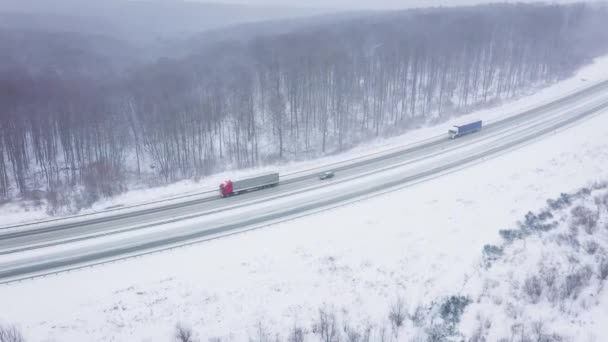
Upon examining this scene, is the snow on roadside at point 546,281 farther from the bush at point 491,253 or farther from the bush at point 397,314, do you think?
the bush at point 397,314

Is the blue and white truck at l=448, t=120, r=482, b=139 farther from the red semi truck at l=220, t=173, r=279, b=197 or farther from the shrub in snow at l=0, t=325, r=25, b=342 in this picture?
the shrub in snow at l=0, t=325, r=25, b=342

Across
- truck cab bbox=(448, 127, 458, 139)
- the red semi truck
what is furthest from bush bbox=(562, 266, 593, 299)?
truck cab bbox=(448, 127, 458, 139)

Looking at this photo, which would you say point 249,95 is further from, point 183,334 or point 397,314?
point 397,314

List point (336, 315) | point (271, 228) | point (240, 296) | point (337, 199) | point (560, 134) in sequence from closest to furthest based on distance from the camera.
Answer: point (336, 315) < point (240, 296) < point (271, 228) < point (337, 199) < point (560, 134)

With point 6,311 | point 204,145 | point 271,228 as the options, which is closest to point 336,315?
point 271,228

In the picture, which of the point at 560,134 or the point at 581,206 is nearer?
the point at 581,206

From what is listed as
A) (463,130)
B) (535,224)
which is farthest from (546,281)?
(463,130)

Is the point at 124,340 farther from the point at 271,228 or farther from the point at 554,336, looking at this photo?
the point at 554,336
